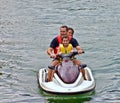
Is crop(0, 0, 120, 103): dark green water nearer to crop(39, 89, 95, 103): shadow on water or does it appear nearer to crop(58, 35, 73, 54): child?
crop(39, 89, 95, 103): shadow on water

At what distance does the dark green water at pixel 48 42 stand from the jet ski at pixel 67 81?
22 centimetres

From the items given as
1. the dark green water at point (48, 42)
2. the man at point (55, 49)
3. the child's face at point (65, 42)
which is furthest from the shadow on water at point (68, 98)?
the child's face at point (65, 42)

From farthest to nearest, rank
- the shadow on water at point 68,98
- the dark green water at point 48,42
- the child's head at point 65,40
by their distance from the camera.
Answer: the dark green water at point 48,42 → the child's head at point 65,40 → the shadow on water at point 68,98

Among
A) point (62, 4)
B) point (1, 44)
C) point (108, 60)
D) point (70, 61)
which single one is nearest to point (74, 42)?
point (70, 61)

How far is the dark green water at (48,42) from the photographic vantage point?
46.2ft

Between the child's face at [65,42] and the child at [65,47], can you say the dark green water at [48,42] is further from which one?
the child's face at [65,42]

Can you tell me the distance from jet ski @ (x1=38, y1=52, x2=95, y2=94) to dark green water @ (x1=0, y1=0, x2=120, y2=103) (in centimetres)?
22

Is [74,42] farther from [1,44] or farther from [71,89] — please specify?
[1,44]

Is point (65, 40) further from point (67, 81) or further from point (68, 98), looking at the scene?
point (68, 98)

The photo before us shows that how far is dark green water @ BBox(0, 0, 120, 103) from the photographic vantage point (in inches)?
555

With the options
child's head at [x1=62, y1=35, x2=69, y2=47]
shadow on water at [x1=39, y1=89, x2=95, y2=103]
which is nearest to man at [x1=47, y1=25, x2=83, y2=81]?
child's head at [x1=62, y1=35, x2=69, y2=47]

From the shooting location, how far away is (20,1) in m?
32.6

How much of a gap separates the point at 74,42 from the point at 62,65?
3.61ft

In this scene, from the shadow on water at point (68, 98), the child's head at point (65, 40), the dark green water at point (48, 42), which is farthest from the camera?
the dark green water at point (48, 42)
